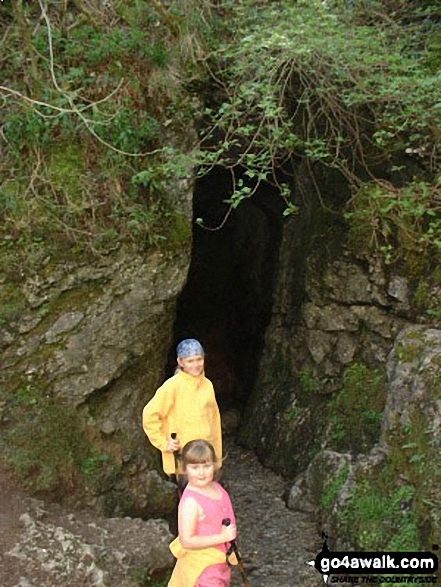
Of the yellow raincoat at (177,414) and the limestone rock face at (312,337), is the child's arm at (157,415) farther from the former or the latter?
the limestone rock face at (312,337)

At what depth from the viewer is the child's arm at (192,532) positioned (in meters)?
3.41

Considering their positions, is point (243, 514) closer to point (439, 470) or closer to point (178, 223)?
point (439, 470)

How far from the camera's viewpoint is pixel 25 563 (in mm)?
4336

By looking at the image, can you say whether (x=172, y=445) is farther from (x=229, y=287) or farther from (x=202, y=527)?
(x=229, y=287)

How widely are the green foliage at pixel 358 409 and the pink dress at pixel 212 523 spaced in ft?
10.0

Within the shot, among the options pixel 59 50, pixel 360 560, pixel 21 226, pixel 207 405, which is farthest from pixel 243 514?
pixel 59 50

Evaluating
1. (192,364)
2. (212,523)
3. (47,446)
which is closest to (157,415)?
(192,364)

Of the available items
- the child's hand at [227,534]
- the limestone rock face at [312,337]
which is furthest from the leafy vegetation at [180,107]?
the child's hand at [227,534]

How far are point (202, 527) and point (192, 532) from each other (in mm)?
74

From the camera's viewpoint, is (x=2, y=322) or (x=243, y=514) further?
(x=243, y=514)

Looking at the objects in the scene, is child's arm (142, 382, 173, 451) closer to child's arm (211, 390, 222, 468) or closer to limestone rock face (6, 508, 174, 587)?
child's arm (211, 390, 222, 468)

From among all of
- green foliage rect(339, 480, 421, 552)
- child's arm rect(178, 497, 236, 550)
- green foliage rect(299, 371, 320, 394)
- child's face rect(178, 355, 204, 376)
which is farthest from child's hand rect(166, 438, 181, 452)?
green foliage rect(299, 371, 320, 394)

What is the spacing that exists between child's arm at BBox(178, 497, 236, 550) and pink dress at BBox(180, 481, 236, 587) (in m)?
0.04

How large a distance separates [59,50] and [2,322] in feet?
8.54
